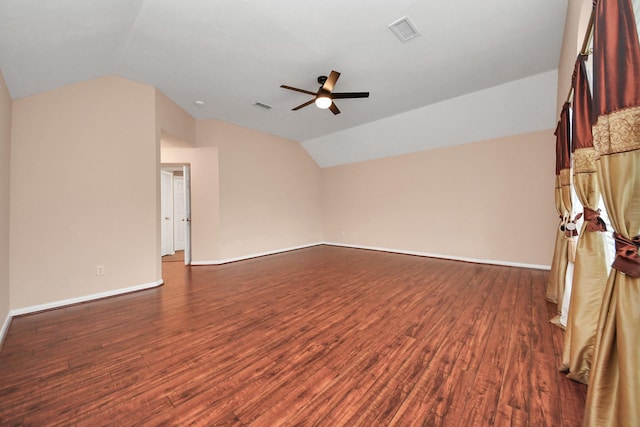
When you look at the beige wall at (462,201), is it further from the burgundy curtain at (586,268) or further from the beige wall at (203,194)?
the beige wall at (203,194)

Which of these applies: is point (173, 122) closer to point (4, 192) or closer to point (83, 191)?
point (83, 191)

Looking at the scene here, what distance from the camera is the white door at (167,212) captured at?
6.40 meters

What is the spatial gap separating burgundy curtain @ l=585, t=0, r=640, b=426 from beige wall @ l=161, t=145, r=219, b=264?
5.38m

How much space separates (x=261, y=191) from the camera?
6000mm

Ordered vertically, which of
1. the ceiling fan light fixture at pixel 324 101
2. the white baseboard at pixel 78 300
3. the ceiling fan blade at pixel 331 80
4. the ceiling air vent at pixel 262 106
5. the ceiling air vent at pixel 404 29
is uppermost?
the ceiling air vent at pixel 404 29

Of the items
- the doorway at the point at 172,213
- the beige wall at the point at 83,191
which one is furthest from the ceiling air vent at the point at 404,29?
the doorway at the point at 172,213

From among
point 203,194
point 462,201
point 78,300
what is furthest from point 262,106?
point 462,201

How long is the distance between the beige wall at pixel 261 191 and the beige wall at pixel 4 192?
2651 millimetres

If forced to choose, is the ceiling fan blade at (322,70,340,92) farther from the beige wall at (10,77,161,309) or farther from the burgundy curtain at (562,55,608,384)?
the beige wall at (10,77,161,309)

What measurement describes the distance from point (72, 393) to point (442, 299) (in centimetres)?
356

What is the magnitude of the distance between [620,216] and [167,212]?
26.0ft

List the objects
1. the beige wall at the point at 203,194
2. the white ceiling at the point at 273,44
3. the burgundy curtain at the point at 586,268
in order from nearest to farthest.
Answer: the burgundy curtain at the point at 586,268, the white ceiling at the point at 273,44, the beige wall at the point at 203,194

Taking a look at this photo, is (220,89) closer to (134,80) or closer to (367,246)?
(134,80)

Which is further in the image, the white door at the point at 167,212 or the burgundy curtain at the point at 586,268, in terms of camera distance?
the white door at the point at 167,212
